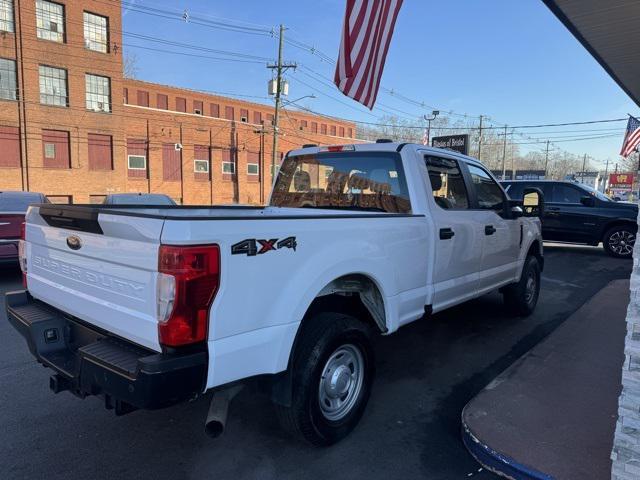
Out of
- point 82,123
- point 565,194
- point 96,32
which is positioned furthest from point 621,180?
point 82,123

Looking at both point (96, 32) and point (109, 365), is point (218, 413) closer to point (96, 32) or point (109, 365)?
point (109, 365)

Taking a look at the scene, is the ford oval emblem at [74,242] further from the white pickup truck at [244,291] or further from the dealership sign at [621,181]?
the dealership sign at [621,181]

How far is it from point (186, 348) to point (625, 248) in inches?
515

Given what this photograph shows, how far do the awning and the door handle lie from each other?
122 inches

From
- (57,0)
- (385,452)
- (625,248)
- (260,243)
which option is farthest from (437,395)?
(57,0)

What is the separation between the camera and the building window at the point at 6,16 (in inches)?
933

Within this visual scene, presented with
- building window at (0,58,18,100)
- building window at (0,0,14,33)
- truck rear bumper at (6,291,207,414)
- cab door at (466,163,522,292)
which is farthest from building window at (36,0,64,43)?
truck rear bumper at (6,291,207,414)

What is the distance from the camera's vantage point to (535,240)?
650 centimetres

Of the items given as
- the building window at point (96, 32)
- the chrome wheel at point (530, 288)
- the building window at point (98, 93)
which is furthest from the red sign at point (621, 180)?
the chrome wheel at point (530, 288)

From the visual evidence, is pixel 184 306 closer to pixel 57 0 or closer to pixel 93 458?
pixel 93 458

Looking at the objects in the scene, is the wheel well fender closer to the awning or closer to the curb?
the curb

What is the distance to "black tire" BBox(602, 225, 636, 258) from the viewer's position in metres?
12.1

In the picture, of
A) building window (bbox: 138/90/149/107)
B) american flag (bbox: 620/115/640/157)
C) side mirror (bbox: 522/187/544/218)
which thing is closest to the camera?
side mirror (bbox: 522/187/544/218)

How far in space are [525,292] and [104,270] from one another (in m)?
5.41
